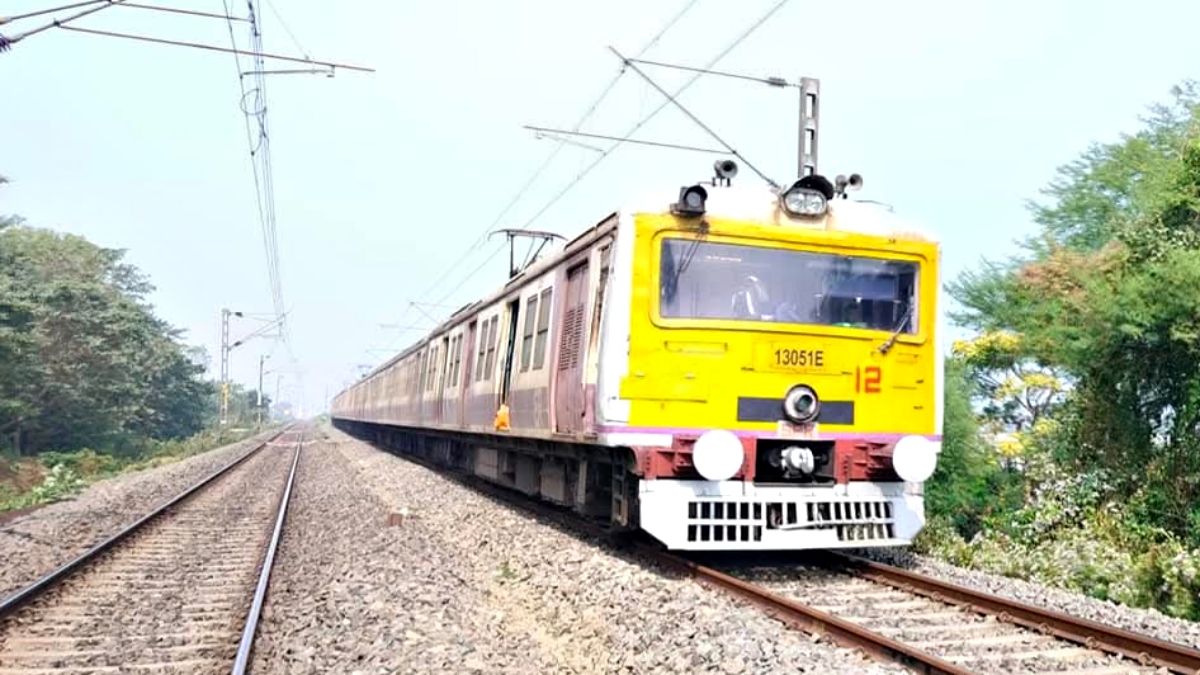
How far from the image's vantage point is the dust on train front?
7.77 m

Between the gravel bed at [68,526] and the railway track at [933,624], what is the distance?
227 inches

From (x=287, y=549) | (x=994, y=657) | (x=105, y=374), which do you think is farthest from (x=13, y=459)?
(x=994, y=657)

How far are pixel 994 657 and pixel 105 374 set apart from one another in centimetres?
4000

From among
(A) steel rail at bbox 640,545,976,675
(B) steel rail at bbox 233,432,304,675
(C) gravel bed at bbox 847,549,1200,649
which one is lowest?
(B) steel rail at bbox 233,432,304,675

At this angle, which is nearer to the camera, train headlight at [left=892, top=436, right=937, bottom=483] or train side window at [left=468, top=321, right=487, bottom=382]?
train headlight at [left=892, top=436, right=937, bottom=483]

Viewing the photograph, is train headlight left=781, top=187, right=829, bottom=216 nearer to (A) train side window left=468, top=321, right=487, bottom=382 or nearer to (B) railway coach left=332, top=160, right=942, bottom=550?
(B) railway coach left=332, top=160, right=942, bottom=550

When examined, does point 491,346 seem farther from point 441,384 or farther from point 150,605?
point 150,605

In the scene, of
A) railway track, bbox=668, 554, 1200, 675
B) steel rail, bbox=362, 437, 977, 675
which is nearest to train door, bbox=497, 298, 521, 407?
steel rail, bbox=362, 437, 977, 675

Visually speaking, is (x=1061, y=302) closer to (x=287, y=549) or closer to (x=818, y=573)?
(x=818, y=573)

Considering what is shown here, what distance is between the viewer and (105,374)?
39594mm

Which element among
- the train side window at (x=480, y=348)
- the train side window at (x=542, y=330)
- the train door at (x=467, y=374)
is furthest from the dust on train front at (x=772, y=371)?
the train door at (x=467, y=374)

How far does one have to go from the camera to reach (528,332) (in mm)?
11539

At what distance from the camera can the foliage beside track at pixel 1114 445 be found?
1030cm

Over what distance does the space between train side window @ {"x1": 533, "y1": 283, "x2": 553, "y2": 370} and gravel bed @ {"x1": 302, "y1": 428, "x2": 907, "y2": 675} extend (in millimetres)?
1762
